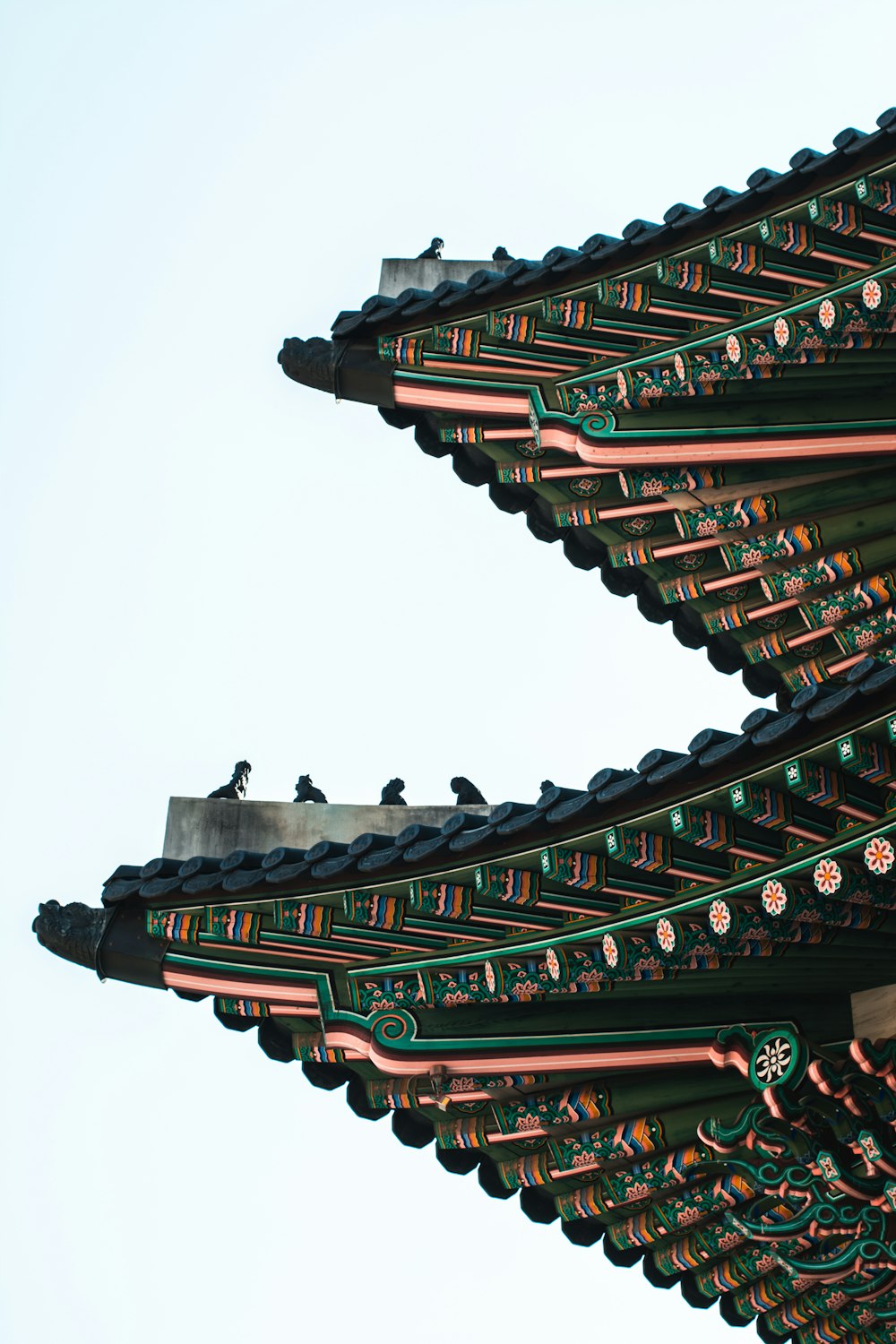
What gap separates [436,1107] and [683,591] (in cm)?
408

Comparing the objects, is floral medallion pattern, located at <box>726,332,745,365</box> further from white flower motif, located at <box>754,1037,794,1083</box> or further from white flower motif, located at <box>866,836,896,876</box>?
white flower motif, located at <box>754,1037,794,1083</box>

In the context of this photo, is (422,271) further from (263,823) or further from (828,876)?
(828,876)

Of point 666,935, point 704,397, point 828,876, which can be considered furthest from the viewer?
point 704,397

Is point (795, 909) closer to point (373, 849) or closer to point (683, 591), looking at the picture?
point (373, 849)

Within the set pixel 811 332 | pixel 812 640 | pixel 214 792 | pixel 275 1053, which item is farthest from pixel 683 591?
pixel 275 1053

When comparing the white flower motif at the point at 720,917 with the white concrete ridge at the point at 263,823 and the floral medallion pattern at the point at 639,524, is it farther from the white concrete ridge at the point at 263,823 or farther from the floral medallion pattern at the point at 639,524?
the floral medallion pattern at the point at 639,524

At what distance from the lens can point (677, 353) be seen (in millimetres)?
13164

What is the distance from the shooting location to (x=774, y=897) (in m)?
9.95

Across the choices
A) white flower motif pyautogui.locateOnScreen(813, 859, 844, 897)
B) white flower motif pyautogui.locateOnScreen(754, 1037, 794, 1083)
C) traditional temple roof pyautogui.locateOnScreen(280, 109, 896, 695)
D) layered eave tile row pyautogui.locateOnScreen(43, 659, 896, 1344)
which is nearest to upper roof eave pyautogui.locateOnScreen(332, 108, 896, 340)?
traditional temple roof pyautogui.locateOnScreen(280, 109, 896, 695)

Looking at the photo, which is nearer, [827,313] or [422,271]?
[827,313]

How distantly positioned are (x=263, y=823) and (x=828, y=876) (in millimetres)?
4219

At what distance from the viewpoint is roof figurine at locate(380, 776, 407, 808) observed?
43.1ft

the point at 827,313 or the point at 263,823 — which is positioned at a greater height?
the point at 827,313

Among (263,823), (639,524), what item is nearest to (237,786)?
(263,823)
